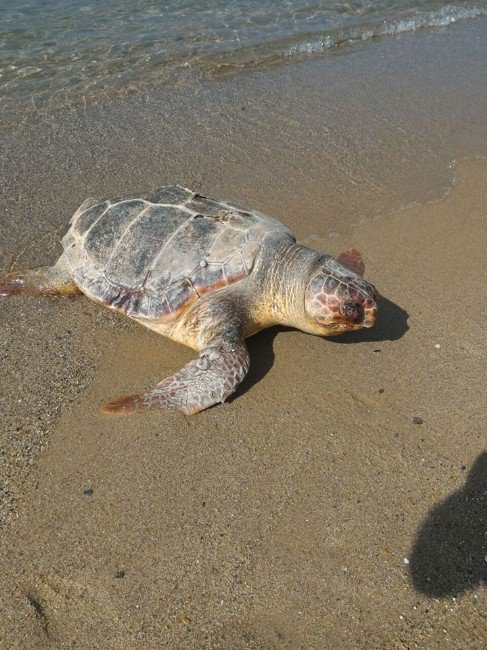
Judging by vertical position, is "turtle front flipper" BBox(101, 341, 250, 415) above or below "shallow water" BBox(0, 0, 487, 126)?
below

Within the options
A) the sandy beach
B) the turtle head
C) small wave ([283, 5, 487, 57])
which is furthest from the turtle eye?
small wave ([283, 5, 487, 57])

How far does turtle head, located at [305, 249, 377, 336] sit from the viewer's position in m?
3.59

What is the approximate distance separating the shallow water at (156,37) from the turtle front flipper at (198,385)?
4459mm

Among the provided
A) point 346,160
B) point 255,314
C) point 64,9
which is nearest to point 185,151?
point 346,160

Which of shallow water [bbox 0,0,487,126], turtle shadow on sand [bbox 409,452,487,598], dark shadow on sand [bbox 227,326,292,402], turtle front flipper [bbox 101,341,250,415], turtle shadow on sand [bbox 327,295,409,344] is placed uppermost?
shallow water [bbox 0,0,487,126]

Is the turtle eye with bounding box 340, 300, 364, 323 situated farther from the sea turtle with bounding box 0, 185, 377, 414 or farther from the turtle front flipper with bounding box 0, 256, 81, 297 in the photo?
the turtle front flipper with bounding box 0, 256, 81, 297

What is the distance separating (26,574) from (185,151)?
454 cm

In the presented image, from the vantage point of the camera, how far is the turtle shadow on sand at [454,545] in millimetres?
2586

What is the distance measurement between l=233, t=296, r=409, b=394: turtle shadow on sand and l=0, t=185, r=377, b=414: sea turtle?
0.13m

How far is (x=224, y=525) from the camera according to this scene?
281cm

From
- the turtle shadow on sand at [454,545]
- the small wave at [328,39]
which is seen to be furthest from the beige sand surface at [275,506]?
the small wave at [328,39]

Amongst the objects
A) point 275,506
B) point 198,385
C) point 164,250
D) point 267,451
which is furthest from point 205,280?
point 275,506

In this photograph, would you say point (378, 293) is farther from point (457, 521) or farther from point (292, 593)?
point (292, 593)

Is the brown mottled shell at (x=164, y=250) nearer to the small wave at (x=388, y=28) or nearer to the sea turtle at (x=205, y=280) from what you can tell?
the sea turtle at (x=205, y=280)
